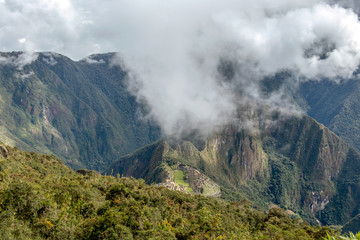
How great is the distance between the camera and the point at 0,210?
179ft

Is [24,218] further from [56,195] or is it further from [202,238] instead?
[202,238]

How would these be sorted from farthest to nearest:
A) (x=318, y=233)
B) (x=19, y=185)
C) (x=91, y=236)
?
(x=318, y=233) → (x=19, y=185) → (x=91, y=236)

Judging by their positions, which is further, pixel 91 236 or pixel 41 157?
pixel 41 157

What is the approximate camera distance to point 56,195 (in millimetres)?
78125

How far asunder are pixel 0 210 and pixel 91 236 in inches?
739

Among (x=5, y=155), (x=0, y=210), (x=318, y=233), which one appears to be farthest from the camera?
(x=5, y=155)

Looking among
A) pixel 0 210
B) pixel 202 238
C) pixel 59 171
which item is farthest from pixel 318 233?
pixel 59 171

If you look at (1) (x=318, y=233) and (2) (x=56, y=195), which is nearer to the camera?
(2) (x=56, y=195)

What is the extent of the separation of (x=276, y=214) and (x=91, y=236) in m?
115

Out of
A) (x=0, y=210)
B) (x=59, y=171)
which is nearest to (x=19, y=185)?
(x=0, y=210)

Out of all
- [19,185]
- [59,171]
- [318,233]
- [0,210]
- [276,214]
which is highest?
[19,185]

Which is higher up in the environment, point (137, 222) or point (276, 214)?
point (137, 222)

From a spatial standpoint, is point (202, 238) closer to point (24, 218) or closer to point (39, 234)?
point (39, 234)

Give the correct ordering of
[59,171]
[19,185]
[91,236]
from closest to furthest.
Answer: [91,236] → [19,185] → [59,171]
